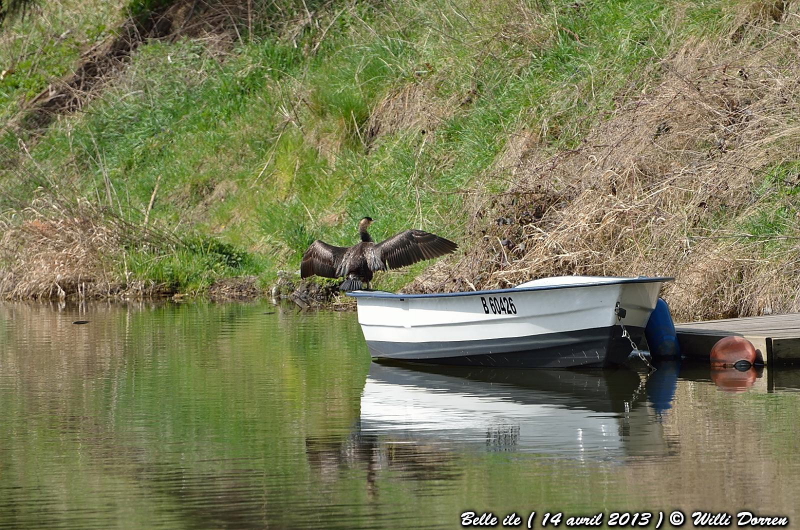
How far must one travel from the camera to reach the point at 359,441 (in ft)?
28.2

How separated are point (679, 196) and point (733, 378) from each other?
15.3 feet

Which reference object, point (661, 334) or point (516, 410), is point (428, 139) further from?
point (516, 410)

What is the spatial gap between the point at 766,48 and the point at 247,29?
1587 centimetres

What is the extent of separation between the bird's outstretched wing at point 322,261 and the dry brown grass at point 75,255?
8331 mm

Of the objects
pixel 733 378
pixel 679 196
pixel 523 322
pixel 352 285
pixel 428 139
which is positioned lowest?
pixel 733 378

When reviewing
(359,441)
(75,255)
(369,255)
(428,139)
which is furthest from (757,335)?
(75,255)

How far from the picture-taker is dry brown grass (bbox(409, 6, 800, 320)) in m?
14.4

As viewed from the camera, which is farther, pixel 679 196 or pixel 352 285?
pixel 679 196

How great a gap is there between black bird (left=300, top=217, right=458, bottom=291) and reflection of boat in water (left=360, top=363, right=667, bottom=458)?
1.24 meters

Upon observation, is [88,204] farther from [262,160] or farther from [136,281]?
[262,160]

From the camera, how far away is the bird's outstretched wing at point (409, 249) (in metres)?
Answer: 13.4

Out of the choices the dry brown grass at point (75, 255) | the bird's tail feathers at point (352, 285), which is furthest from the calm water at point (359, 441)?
the dry brown grass at point (75, 255)

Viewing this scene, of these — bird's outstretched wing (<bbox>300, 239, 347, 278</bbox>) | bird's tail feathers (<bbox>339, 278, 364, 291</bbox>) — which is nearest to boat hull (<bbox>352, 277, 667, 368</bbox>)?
bird's tail feathers (<bbox>339, 278, 364, 291</bbox>)

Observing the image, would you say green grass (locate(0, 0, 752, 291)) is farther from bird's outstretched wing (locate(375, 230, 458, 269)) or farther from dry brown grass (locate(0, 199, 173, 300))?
bird's outstretched wing (locate(375, 230, 458, 269))
